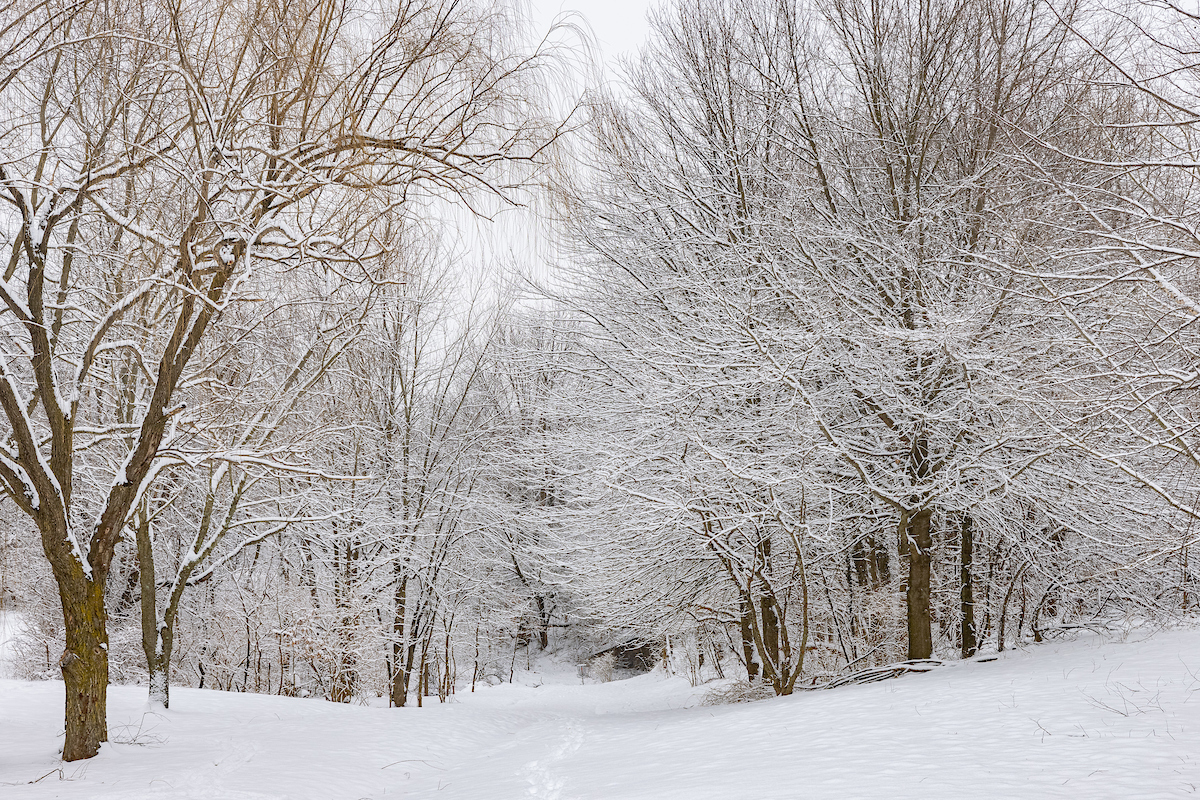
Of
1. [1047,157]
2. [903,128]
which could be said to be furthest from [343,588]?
[1047,157]

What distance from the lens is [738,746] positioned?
5863 millimetres

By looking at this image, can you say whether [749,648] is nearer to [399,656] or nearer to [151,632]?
[399,656]

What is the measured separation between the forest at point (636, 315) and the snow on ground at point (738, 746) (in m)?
0.97

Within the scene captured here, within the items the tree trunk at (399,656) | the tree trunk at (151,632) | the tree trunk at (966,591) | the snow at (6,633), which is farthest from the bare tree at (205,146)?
the snow at (6,633)

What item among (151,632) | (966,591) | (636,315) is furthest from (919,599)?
(151,632)

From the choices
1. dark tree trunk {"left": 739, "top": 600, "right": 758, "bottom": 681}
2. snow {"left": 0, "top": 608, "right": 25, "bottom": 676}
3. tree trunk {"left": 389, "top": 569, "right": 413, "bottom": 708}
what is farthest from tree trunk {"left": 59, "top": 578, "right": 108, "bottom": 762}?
snow {"left": 0, "top": 608, "right": 25, "bottom": 676}

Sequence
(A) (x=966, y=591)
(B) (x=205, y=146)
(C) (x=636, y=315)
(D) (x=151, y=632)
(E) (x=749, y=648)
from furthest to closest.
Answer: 1. (E) (x=749, y=648)
2. (C) (x=636, y=315)
3. (A) (x=966, y=591)
4. (D) (x=151, y=632)
5. (B) (x=205, y=146)

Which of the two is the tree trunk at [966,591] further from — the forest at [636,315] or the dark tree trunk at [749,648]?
the dark tree trunk at [749,648]

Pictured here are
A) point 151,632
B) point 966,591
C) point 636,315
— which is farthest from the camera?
point 636,315

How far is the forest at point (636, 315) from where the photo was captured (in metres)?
4.50

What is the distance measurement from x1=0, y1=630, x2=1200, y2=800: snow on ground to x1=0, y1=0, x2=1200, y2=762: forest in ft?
3.18

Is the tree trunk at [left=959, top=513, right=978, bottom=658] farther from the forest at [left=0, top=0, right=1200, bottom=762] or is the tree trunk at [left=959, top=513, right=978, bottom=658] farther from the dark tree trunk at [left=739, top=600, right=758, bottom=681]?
the dark tree trunk at [left=739, top=600, right=758, bottom=681]

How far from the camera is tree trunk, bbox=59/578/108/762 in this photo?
18.0ft

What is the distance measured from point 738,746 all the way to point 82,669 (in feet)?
17.5
